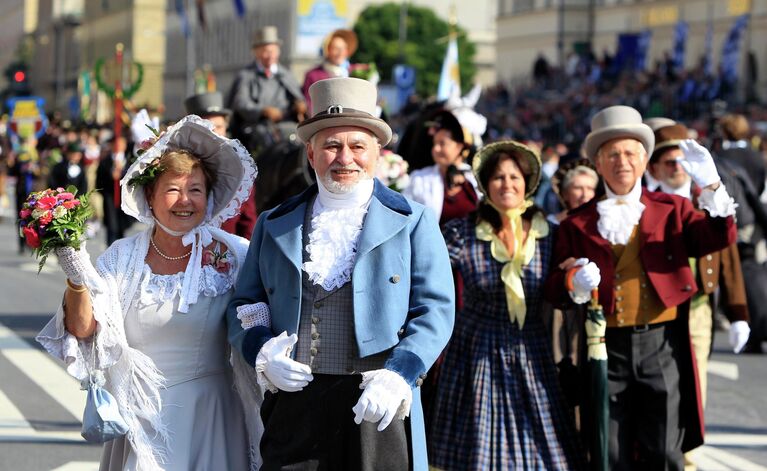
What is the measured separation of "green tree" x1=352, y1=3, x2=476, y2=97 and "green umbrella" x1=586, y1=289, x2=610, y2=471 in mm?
71419

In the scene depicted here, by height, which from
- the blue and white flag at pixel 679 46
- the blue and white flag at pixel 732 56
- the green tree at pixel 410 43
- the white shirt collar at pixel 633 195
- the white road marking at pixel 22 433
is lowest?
the white road marking at pixel 22 433

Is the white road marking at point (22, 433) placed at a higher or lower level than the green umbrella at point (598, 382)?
lower

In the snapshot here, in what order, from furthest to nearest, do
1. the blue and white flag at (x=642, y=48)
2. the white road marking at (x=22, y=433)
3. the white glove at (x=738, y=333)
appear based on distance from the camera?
the blue and white flag at (x=642, y=48), the white road marking at (x=22, y=433), the white glove at (x=738, y=333)

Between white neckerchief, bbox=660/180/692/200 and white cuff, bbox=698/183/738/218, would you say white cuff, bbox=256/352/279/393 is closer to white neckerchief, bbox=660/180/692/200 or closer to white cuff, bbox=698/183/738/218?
white cuff, bbox=698/183/738/218

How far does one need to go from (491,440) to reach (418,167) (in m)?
2.45

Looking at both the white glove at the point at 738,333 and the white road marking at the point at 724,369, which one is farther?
the white road marking at the point at 724,369

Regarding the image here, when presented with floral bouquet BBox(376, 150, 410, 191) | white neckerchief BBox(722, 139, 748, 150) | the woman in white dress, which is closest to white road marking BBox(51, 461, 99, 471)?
floral bouquet BBox(376, 150, 410, 191)

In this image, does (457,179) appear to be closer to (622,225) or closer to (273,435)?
(622,225)

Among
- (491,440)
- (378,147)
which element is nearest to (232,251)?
(378,147)

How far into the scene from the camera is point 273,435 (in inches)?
208

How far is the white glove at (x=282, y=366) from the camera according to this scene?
511 cm

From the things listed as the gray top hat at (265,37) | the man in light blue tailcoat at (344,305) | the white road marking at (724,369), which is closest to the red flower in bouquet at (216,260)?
the man in light blue tailcoat at (344,305)

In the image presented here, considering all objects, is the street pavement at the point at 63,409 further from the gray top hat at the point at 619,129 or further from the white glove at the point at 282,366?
the white glove at the point at 282,366

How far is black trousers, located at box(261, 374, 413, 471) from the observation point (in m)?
5.19
